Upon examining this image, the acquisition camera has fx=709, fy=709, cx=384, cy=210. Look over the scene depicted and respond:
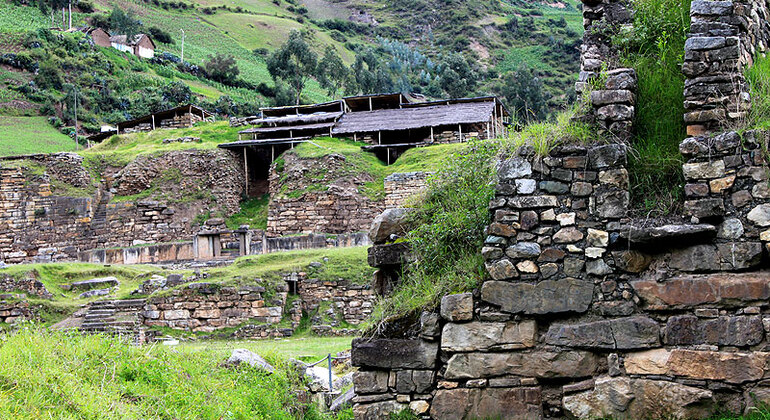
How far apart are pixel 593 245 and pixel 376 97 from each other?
39058 millimetres

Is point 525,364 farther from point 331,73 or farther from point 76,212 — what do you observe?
point 331,73

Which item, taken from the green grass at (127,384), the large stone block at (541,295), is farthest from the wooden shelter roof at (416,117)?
the large stone block at (541,295)

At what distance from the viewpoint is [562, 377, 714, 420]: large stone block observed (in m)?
5.82

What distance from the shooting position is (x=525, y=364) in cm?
635

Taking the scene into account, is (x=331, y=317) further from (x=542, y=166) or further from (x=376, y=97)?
(x=376, y=97)

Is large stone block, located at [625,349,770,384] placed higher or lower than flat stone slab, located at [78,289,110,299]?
higher

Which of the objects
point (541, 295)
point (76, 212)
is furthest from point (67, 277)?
point (541, 295)

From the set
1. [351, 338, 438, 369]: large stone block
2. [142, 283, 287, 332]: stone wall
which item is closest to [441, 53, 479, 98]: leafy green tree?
[142, 283, 287, 332]: stone wall

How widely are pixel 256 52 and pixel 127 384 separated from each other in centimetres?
11150

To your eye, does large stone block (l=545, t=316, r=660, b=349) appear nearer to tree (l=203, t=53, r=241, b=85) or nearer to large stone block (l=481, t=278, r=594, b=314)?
large stone block (l=481, t=278, r=594, b=314)

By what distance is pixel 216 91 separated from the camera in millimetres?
82625

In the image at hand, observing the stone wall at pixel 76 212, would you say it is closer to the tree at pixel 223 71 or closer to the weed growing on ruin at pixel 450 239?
the weed growing on ruin at pixel 450 239

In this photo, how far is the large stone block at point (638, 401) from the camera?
19.1 feet

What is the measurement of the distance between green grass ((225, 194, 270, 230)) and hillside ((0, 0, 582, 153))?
88.0 feet
